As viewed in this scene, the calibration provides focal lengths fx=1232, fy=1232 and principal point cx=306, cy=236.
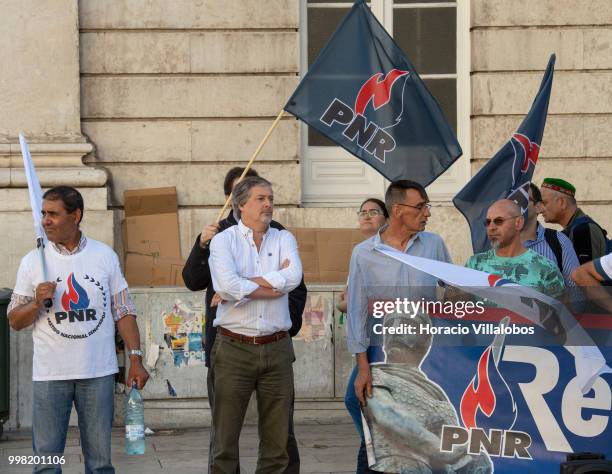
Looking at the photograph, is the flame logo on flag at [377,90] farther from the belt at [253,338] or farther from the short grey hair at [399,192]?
the belt at [253,338]

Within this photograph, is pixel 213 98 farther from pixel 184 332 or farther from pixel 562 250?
pixel 562 250

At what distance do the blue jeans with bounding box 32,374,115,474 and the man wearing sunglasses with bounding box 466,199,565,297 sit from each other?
2.11 metres

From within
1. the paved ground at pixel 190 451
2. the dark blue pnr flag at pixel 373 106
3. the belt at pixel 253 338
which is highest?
the dark blue pnr flag at pixel 373 106

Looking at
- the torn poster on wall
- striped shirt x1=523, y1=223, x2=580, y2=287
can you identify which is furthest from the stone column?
striped shirt x1=523, y1=223, x2=580, y2=287

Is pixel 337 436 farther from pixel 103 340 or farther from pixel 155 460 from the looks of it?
pixel 103 340

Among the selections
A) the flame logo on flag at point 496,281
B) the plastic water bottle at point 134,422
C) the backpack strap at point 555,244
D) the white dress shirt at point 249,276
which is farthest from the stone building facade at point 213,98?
the flame logo on flag at point 496,281

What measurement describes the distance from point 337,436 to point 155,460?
62.9 inches

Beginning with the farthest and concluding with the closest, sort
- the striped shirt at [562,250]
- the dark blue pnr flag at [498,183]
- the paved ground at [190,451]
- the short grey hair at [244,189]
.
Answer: the paved ground at [190,451] → the dark blue pnr flag at [498,183] → the striped shirt at [562,250] → the short grey hair at [244,189]

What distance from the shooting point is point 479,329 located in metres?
5.99

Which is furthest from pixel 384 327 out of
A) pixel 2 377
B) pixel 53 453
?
pixel 2 377

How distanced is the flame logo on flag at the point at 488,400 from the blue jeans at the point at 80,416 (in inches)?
70.8

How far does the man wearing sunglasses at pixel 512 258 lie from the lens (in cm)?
648

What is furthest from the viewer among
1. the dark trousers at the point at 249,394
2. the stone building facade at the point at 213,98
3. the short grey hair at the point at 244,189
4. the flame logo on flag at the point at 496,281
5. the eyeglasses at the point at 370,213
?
the stone building facade at the point at 213,98

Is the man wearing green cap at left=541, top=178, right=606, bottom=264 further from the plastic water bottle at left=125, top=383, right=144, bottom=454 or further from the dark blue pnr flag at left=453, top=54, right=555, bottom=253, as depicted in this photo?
the plastic water bottle at left=125, top=383, right=144, bottom=454
